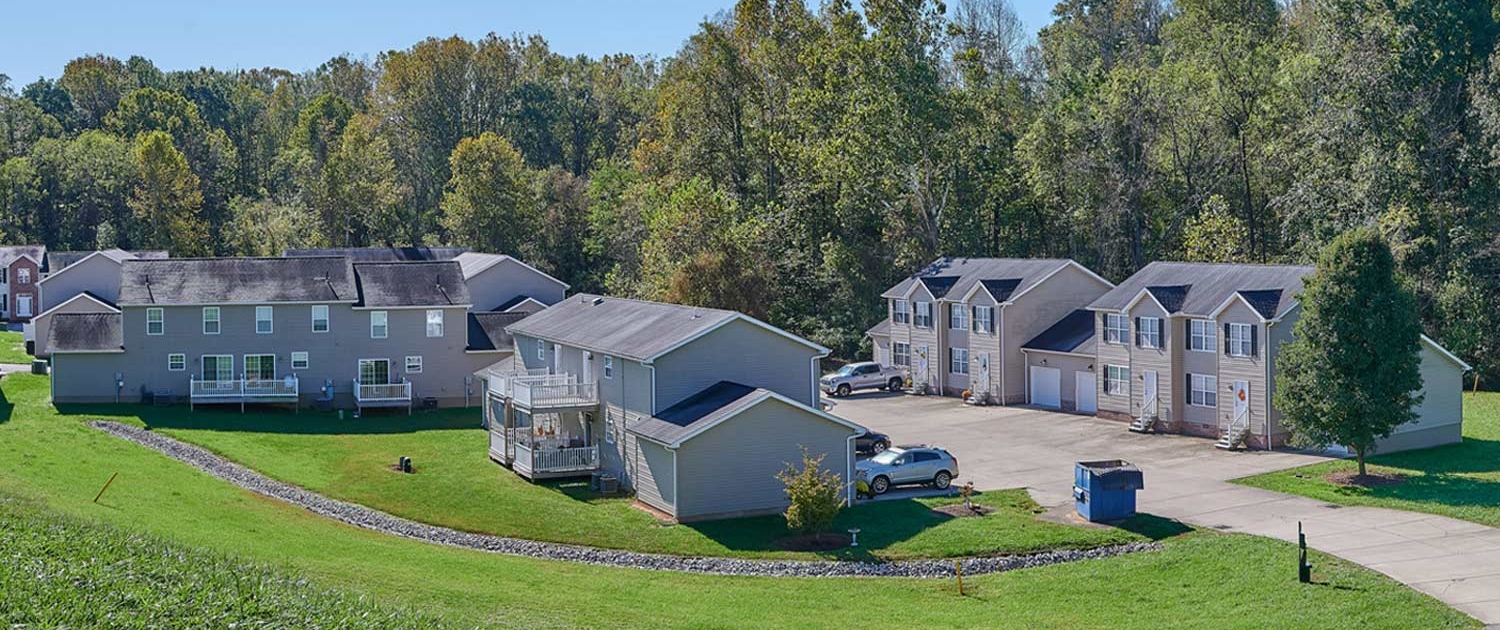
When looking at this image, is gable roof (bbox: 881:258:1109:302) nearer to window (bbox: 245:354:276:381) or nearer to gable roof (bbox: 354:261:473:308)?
gable roof (bbox: 354:261:473:308)

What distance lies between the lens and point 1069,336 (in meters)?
55.4

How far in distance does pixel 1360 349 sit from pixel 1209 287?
33.2 ft

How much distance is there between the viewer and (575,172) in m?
117

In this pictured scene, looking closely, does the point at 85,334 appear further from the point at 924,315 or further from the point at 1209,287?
the point at 1209,287

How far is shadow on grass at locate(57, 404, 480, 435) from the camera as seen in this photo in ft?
163

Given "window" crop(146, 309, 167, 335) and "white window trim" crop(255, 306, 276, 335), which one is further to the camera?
"white window trim" crop(255, 306, 276, 335)

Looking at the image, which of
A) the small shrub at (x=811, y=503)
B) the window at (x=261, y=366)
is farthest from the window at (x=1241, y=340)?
the window at (x=261, y=366)

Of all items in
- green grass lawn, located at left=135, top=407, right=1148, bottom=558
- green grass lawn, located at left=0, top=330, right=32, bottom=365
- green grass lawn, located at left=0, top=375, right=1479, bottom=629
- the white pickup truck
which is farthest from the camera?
green grass lawn, located at left=0, top=330, right=32, bottom=365

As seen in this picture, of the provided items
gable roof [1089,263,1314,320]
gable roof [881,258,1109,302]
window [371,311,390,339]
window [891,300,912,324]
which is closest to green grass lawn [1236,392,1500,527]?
gable roof [1089,263,1314,320]

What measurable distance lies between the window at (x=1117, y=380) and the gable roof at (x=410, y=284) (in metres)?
25.4

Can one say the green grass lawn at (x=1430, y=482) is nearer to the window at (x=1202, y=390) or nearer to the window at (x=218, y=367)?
the window at (x=1202, y=390)

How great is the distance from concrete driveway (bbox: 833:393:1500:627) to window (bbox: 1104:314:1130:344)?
124 inches

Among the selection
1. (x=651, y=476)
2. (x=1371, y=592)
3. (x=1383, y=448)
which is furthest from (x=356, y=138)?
(x=1371, y=592)

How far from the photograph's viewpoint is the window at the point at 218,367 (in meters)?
54.0
